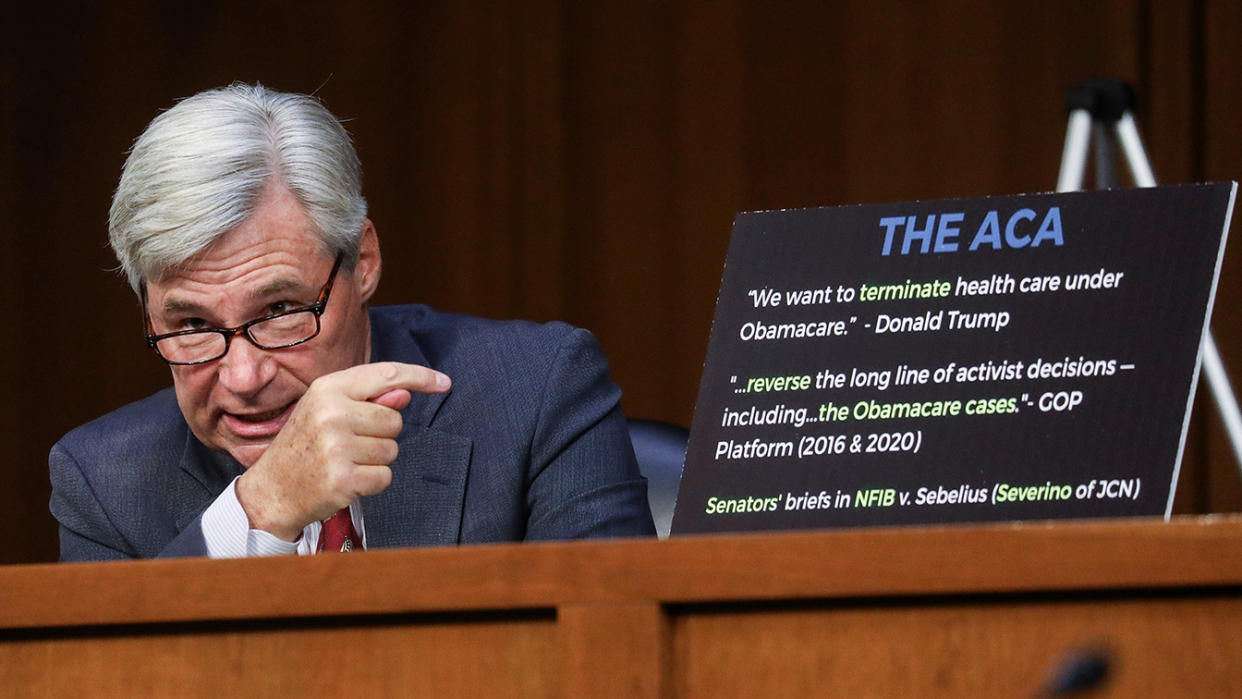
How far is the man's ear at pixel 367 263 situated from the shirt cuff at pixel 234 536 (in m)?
0.38

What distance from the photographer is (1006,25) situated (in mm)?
3420

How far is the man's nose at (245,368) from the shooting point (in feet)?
5.53

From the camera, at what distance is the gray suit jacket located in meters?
1.72

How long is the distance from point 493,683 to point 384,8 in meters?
3.13

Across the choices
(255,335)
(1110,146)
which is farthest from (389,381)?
(1110,146)

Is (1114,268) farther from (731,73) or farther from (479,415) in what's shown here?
(731,73)

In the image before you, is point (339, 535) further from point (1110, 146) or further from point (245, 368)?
point (1110, 146)

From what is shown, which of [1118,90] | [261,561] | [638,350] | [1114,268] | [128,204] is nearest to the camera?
[261,561]

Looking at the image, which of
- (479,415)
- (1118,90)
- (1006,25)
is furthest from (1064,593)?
(1006,25)

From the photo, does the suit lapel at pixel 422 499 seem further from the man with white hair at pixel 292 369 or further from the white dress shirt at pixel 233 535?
the white dress shirt at pixel 233 535

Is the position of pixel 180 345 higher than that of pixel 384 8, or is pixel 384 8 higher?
pixel 384 8

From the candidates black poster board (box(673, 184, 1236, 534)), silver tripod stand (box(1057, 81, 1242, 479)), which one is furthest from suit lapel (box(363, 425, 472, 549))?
silver tripod stand (box(1057, 81, 1242, 479))

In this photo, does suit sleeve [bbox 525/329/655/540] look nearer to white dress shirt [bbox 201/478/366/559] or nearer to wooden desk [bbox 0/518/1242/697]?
white dress shirt [bbox 201/478/366/559]

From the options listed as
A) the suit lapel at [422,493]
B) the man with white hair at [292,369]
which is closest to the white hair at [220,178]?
the man with white hair at [292,369]
